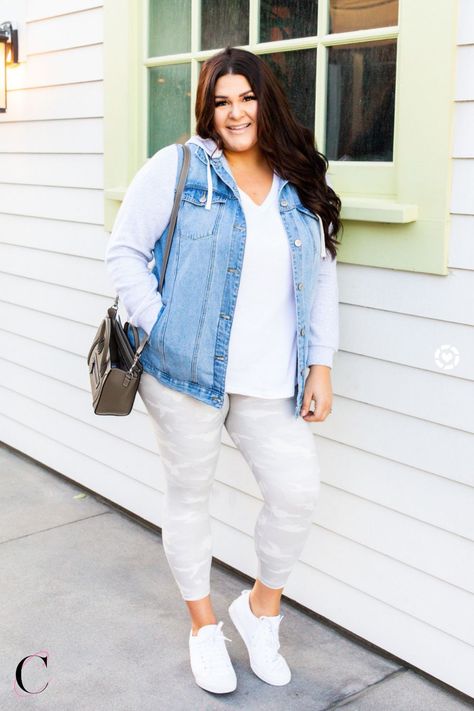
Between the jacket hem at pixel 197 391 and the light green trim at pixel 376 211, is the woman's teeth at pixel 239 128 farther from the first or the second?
the jacket hem at pixel 197 391

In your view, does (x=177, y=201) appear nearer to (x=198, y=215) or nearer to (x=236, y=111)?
(x=198, y=215)

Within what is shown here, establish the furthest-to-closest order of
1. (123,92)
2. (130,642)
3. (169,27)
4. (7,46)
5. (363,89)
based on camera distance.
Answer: (7,46), (123,92), (169,27), (130,642), (363,89)

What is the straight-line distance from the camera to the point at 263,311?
2.56 metres

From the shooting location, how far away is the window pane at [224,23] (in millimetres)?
3233

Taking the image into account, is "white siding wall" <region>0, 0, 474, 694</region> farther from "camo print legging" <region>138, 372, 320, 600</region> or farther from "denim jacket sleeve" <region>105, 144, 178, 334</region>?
"denim jacket sleeve" <region>105, 144, 178, 334</region>

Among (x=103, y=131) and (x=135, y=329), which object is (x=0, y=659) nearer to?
(x=135, y=329)

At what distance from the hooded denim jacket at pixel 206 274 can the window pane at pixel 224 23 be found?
84cm

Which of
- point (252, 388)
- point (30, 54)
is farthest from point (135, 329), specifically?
point (30, 54)

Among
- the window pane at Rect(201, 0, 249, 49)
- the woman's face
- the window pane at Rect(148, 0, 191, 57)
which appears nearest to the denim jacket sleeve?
the woman's face

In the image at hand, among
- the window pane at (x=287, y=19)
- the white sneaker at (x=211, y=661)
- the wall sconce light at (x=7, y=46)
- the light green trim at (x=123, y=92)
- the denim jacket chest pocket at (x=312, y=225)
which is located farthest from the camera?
the wall sconce light at (x=7, y=46)

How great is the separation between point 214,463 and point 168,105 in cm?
157

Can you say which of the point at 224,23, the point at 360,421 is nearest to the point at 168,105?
the point at 224,23

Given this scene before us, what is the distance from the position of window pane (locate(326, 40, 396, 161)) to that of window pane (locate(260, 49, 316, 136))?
74mm

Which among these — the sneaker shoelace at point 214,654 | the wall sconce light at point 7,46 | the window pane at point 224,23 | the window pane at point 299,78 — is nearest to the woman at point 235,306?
the sneaker shoelace at point 214,654
